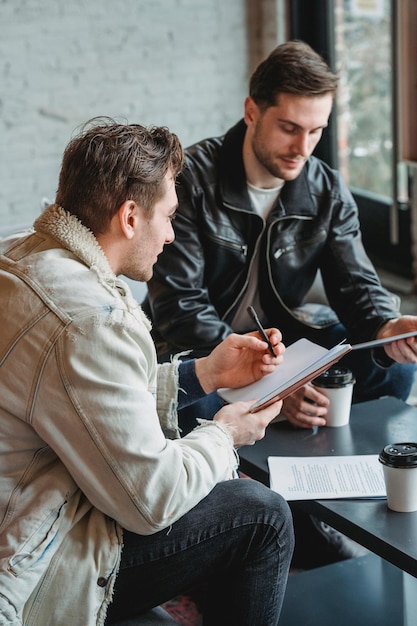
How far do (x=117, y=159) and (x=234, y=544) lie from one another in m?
0.65

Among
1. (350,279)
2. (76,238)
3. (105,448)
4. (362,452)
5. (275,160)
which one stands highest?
(76,238)

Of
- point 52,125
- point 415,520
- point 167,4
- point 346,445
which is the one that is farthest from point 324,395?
point 167,4

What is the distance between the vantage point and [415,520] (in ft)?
5.33

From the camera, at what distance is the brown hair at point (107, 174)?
1.52 m

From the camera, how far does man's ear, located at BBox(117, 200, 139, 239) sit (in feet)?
5.03

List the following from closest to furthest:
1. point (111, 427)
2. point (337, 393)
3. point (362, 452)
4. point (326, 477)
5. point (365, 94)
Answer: point (111, 427) → point (326, 477) → point (362, 452) → point (337, 393) → point (365, 94)

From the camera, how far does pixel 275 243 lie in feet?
8.17

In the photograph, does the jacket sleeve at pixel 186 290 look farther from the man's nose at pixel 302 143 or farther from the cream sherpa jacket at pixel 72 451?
the cream sherpa jacket at pixel 72 451

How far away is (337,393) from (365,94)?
10.1ft

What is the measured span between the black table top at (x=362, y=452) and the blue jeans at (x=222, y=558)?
149 millimetres

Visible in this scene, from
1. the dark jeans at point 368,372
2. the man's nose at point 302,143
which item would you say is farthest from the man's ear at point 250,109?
the dark jeans at point 368,372

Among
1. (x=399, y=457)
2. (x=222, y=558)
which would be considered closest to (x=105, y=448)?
(x=222, y=558)

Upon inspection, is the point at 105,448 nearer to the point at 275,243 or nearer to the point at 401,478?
the point at 401,478

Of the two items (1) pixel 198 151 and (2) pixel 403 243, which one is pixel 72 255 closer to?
Result: (1) pixel 198 151
